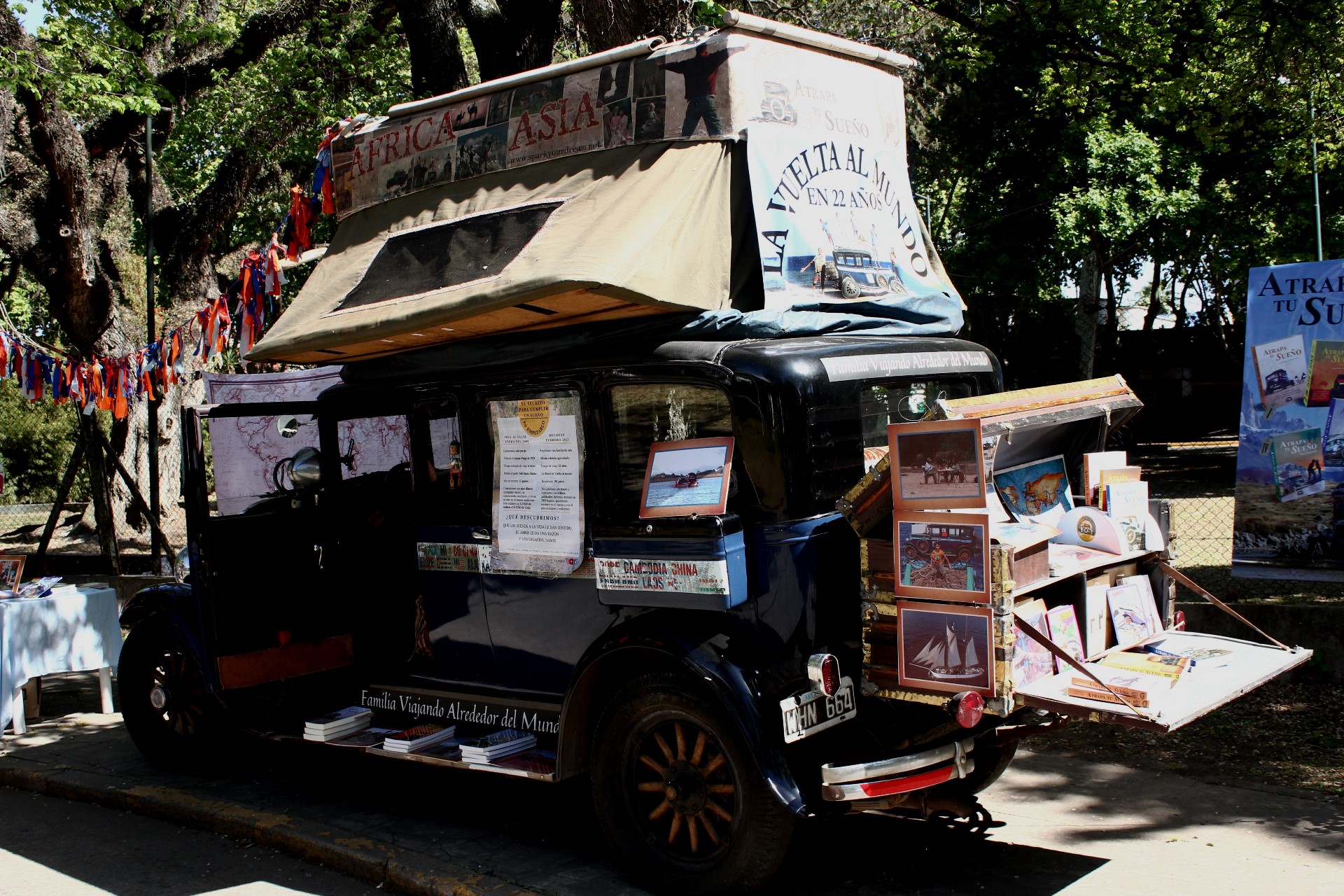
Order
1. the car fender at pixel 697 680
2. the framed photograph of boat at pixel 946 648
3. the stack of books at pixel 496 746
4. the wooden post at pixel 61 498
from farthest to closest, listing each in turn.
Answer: the wooden post at pixel 61 498
the stack of books at pixel 496 746
the car fender at pixel 697 680
the framed photograph of boat at pixel 946 648

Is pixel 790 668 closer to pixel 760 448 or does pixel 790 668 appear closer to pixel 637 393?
pixel 760 448

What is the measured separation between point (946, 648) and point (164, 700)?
499 cm

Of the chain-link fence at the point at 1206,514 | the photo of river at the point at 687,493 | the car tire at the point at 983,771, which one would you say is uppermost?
the photo of river at the point at 687,493

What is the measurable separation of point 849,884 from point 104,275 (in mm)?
12492

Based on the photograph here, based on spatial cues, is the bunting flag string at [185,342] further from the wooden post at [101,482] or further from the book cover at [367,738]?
the book cover at [367,738]

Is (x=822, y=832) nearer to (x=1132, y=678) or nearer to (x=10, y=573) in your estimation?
(x=1132, y=678)

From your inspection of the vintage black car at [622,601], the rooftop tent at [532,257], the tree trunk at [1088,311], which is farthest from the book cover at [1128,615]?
the tree trunk at [1088,311]

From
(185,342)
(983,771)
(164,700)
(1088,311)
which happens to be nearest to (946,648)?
(983,771)

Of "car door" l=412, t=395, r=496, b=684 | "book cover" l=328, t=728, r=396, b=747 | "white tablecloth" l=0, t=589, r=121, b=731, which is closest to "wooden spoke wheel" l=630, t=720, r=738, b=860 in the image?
"car door" l=412, t=395, r=496, b=684

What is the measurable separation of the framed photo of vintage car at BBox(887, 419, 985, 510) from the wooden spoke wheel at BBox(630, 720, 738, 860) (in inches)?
49.1

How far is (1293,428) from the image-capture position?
7.06 metres

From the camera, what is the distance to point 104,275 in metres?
13.5

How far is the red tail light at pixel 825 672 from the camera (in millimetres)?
4035

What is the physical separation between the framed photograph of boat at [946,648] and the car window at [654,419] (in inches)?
37.7
